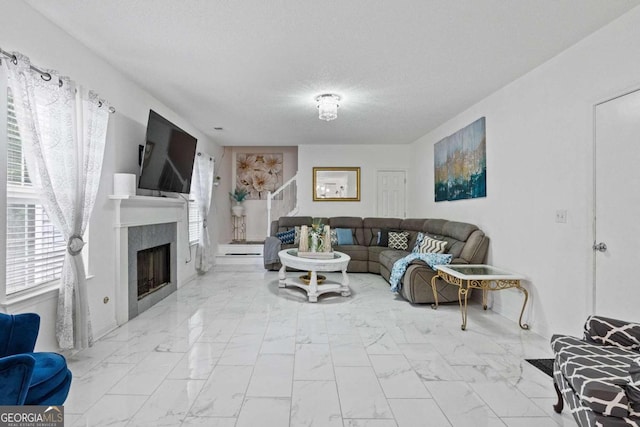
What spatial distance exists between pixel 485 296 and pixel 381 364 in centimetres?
206

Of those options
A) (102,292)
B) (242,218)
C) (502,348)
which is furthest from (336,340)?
(242,218)

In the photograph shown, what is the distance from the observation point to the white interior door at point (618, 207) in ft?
6.90

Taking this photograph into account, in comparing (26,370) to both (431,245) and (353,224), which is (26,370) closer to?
(431,245)

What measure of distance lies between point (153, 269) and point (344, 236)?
3.38 meters

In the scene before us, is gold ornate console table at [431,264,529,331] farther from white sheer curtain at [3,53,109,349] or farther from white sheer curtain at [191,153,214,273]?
white sheer curtain at [191,153,214,273]

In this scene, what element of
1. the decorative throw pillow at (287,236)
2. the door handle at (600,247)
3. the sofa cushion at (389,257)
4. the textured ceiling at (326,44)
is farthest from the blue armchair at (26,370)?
the decorative throw pillow at (287,236)

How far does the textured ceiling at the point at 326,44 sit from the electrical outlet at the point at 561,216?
1378 mm

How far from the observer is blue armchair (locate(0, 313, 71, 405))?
115 cm

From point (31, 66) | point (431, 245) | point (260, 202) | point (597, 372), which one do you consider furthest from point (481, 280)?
point (260, 202)

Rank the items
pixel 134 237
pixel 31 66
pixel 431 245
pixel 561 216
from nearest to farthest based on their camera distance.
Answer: pixel 31 66 → pixel 561 216 → pixel 134 237 → pixel 431 245

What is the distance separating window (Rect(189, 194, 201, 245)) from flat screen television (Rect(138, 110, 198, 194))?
0.85 metres

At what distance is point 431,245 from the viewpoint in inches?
178

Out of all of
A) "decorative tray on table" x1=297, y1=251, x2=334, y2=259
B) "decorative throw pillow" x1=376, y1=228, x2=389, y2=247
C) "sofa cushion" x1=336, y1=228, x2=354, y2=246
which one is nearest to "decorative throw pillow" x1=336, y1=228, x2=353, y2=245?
"sofa cushion" x1=336, y1=228, x2=354, y2=246

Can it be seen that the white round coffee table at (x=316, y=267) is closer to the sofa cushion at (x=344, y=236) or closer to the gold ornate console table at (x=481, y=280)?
the gold ornate console table at (x=481, y=280)
